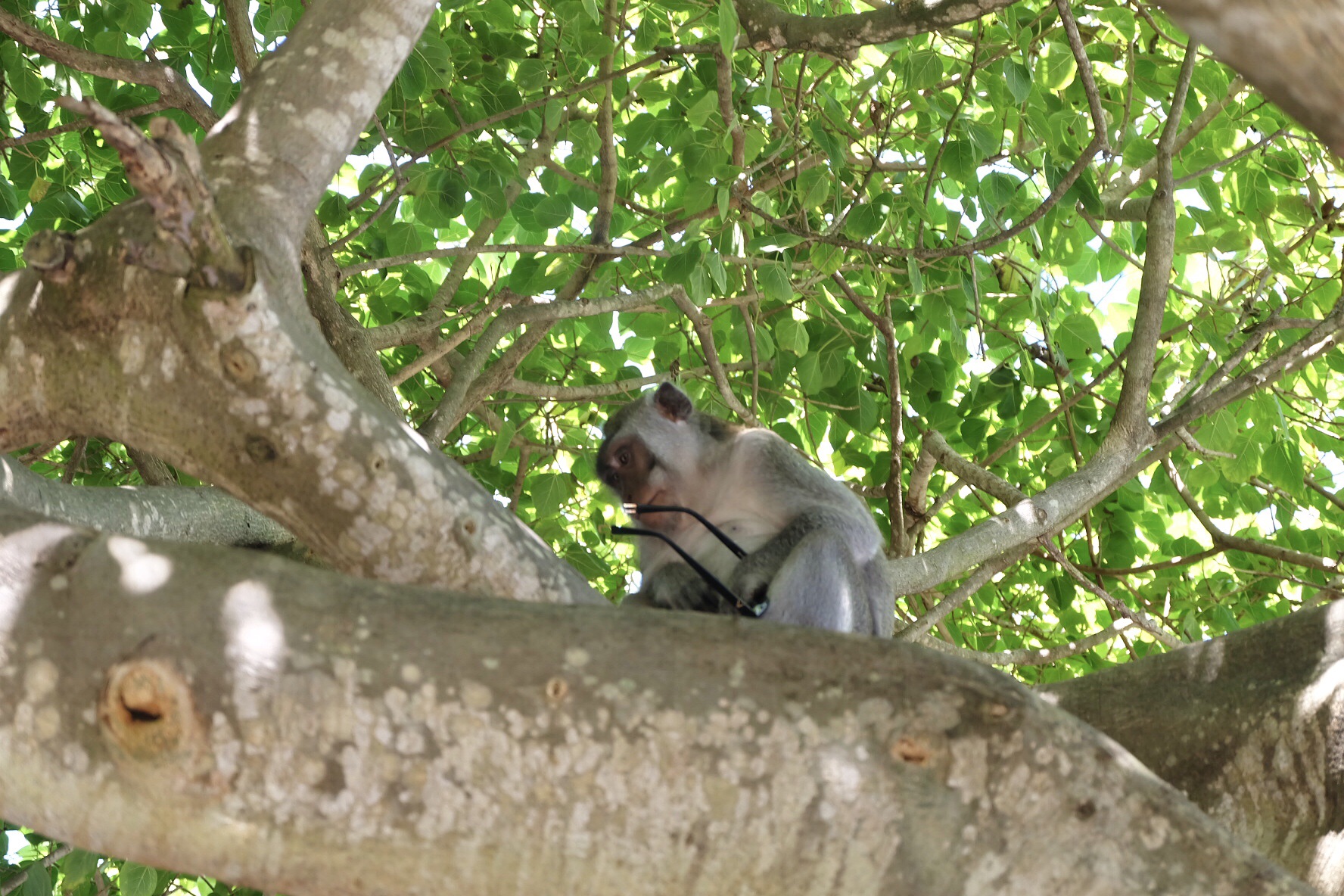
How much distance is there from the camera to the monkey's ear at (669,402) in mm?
5387

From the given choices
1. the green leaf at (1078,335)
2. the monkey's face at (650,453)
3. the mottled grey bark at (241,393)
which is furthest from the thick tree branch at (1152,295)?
the mottled grey bark at (241,393)

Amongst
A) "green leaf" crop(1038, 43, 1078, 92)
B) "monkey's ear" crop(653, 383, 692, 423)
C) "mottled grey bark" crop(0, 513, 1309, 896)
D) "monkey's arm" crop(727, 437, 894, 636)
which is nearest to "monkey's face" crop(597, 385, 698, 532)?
"monkey's ear" crop(653, 383, 692, 423)

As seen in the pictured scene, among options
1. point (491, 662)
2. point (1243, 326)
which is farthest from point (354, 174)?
point (491, 662)

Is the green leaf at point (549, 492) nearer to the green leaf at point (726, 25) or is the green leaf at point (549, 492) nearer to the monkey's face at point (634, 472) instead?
the monkey's face at point (634, 472)

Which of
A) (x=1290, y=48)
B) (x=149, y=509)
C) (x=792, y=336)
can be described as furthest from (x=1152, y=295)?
(x=1290, y=48)

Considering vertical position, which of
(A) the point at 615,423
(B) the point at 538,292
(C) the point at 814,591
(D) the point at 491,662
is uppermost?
(B) the point at 538,292

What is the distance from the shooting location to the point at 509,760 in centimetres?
163

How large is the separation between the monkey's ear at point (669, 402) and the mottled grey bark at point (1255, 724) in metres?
2.68

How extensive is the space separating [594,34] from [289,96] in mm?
2535

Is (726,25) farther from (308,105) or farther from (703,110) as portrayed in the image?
(308,105)

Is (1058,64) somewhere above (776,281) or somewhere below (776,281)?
above

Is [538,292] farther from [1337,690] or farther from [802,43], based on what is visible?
[1337,690]

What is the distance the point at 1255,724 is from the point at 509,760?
1.82m

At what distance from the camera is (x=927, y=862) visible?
165 centimetres
